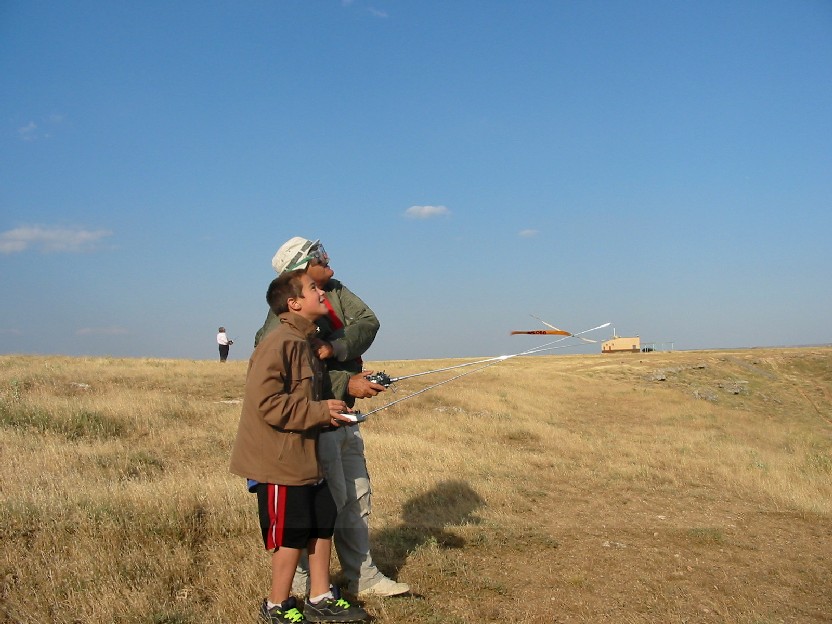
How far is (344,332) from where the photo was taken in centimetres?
416

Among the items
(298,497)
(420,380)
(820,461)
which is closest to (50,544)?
(298,497)

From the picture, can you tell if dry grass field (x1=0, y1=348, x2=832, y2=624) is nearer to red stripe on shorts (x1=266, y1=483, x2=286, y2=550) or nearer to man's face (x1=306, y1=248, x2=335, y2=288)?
red stripe on shorts (x1=266, y1=483, x2=286, y2=550)

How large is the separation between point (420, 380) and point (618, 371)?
11045mm

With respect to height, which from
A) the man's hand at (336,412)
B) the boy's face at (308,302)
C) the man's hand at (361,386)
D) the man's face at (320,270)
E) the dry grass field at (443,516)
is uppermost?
the man's face at (320,270)

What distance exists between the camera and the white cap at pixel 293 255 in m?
3.89

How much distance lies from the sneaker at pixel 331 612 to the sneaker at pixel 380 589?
0.57 m

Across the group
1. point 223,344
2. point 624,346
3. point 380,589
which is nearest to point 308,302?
point 380,589

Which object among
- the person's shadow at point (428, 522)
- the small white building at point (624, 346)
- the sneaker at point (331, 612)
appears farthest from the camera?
the small white building at point (624, 346)

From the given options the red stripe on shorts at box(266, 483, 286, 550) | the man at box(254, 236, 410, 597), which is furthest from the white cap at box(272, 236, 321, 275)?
the red stripe on shorts at box(266, 483, 286, 550)

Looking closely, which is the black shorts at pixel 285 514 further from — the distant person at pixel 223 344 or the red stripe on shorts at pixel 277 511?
the distant person at pixel 223 344

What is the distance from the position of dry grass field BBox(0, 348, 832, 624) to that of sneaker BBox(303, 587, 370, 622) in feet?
1.37

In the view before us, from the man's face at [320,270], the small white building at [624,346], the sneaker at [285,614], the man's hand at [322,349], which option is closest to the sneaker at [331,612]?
the sneaker at [285,614]

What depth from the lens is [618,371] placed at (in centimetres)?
2780

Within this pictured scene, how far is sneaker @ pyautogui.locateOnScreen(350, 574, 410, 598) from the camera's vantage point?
4.32 metres
